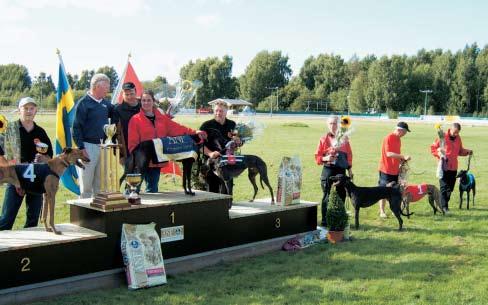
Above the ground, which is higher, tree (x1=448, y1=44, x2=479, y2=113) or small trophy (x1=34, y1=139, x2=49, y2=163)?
tree (x1=448, y1=44, x2=479, y2=113)

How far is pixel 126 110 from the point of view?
6.92 metres

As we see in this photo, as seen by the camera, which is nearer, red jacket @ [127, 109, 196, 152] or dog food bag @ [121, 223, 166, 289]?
dog food bag @ [121, 223, 166, 289]

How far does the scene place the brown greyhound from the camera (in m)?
5.11

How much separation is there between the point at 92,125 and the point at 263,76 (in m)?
110

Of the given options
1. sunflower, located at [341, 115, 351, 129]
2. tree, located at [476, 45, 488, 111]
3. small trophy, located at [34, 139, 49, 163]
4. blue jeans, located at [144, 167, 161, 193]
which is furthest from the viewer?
tree, located at [476, 45, 488, 111]

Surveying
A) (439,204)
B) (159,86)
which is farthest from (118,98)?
(439,204)

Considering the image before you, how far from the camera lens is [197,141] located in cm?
655

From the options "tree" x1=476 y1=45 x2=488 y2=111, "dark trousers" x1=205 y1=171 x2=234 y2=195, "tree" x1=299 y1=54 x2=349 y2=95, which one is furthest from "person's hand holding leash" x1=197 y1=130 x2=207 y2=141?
"tree" x1=299 y1=54 x2=349 y2=95

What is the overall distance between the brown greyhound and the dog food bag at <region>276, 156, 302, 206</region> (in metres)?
3.17

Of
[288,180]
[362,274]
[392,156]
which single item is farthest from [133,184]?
[392,156]

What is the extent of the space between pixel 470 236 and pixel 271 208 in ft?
10.9

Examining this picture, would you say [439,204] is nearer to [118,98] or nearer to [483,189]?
[483,189]

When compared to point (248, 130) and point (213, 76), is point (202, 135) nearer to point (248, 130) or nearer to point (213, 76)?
point (248, 130)

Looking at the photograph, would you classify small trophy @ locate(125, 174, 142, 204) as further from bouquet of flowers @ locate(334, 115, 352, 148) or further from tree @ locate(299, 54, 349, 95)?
tree @ locate(299, 54, 349, 95)
